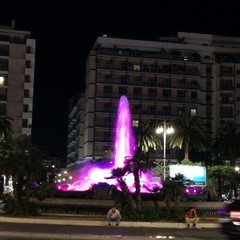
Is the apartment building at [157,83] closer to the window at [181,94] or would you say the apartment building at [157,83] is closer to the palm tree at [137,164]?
the window at [181,94]

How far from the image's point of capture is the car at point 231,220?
60.0ft

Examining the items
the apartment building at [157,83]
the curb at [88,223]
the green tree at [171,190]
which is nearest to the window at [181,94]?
the apartment building at [157,83]

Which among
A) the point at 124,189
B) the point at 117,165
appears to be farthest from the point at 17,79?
the point at 124,189

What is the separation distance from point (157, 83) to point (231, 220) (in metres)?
103

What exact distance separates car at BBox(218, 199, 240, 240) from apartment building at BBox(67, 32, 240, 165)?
310ft

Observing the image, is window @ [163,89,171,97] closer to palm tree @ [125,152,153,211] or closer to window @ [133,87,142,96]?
window @ [133,87,142,96]

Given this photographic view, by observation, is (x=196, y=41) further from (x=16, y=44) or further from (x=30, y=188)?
(x=30, y=188)

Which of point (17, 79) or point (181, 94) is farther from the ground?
point (181, 94)

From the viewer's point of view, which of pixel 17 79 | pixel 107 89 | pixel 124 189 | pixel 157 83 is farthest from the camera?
pixel 157 83

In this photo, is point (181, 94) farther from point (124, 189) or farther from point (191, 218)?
point (191, 218)

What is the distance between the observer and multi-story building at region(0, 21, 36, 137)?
105 m

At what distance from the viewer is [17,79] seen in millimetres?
106938

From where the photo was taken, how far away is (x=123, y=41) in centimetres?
12081

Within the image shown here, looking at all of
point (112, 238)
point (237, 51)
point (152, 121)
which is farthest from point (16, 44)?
point (112, 238)
